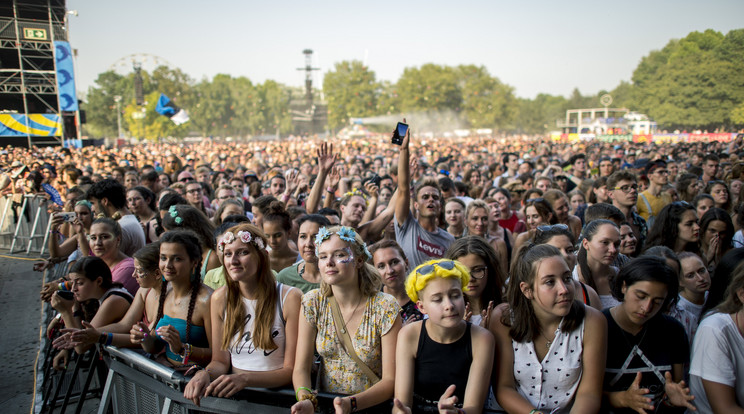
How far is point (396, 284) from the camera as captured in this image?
3.74m

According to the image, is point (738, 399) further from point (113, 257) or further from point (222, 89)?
point (222, 89)

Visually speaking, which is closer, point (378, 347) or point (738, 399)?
point (738, 399)

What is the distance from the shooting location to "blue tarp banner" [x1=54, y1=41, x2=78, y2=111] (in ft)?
94.8

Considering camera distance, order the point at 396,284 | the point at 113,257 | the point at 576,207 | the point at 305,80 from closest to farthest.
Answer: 1. the point at 396,284
2. the point at 113,257
3. the point at 576,207
4. the point at 305,80

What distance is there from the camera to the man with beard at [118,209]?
5539mm

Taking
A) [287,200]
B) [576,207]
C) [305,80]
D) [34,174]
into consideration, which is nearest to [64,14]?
[34,174]

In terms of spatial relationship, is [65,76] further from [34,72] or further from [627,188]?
[627,188]

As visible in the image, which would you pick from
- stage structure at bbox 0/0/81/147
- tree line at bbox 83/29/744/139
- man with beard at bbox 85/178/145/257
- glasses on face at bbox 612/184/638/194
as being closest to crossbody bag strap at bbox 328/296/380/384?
man with beard at bbox 85/178/145/257

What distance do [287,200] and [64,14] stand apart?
103ft

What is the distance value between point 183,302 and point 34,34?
32099mm

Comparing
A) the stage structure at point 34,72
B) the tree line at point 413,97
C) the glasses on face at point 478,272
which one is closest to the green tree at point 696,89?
the tree line at point 413,97

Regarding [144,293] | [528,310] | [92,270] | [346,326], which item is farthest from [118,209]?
[528,310]

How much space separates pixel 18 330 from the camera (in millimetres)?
6895

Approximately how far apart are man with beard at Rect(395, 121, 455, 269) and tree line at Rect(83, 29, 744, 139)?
62093mm
